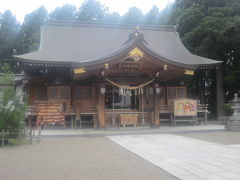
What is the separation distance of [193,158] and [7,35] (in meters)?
32.2

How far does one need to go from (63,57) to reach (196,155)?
10011mm

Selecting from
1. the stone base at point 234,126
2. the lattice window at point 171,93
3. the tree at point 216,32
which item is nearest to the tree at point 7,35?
the tree at point 216,32

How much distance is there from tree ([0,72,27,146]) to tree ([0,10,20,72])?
23742mm

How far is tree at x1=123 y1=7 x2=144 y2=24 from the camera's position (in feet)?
105

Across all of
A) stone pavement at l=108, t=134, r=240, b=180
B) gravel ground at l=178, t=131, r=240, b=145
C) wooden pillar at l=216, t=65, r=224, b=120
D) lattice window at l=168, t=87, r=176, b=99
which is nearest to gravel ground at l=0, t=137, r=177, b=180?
stone pavement at l=108, t=134, r=240, b=180

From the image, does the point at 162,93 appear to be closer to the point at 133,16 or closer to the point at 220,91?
the point at 220,91

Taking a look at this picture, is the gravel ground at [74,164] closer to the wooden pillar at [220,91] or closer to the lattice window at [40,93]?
the lattice window at [40,93]

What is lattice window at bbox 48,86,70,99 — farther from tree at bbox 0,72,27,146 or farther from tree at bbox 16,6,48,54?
tree at bbox 16,6,48,54

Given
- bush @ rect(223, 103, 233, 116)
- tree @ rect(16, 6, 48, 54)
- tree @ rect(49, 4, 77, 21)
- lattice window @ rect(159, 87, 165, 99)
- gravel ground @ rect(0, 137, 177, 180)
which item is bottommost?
gravel ground @ rect(0, 137, 177, 180)

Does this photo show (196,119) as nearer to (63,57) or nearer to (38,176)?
(63,57)

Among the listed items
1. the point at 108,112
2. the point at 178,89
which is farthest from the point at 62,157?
the point at 178,89

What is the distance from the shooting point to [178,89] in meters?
16.1

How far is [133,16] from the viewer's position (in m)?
32.5

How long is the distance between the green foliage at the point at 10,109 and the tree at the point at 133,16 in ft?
79.9
